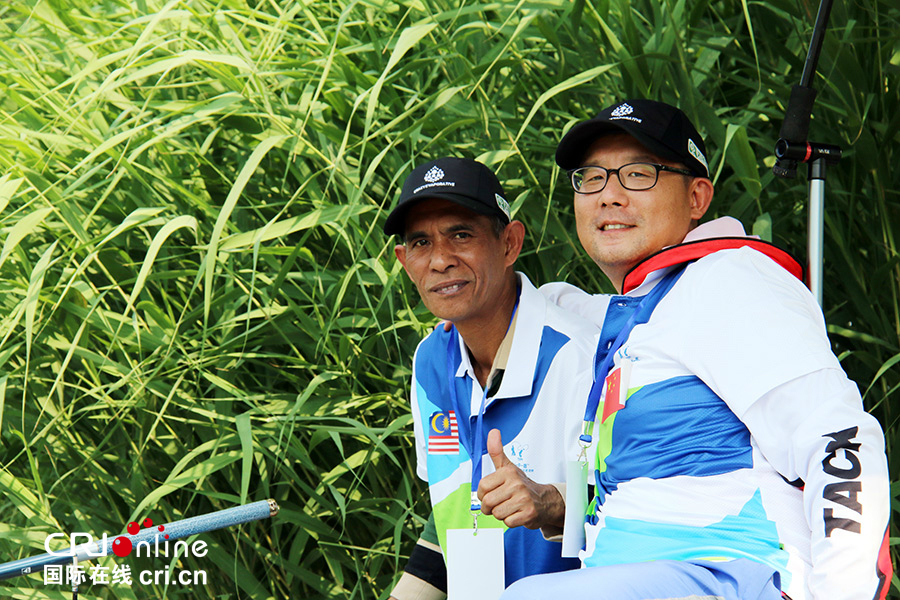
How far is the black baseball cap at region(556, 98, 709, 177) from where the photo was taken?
5.06ft

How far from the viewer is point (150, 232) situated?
253 cm

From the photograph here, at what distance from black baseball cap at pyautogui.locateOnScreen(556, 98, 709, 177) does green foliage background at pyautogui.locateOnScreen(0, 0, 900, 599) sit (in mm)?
401

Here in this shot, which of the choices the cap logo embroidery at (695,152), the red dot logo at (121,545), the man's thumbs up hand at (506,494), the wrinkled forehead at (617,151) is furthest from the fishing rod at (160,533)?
the cap logo embroidery at (695,152)

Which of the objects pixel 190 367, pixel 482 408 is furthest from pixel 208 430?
pixel 482 408

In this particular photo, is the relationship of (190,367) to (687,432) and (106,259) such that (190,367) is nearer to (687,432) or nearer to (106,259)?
(106,259)

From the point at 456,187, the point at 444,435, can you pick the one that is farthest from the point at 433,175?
the point at 444,435

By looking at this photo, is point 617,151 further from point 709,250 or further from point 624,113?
point 709,250

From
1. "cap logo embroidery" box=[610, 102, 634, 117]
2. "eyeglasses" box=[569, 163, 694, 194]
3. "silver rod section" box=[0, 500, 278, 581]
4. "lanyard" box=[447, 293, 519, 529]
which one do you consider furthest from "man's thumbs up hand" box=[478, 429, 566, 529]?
"cap logo embroidery" box=[610, 102, 634, 117]

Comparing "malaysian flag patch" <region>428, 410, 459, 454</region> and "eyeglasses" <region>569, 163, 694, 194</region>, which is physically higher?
"eyeglasses" <region>569, 163, 694, 194</region>

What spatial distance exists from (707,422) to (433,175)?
0.81m

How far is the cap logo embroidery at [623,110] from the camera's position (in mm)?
1558

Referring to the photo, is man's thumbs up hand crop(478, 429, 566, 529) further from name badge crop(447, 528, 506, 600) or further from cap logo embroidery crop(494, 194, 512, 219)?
cap logo embroidery crop(494, 194, 512, 219)

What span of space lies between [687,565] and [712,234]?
1.82ft

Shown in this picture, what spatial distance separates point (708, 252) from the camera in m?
1.40
